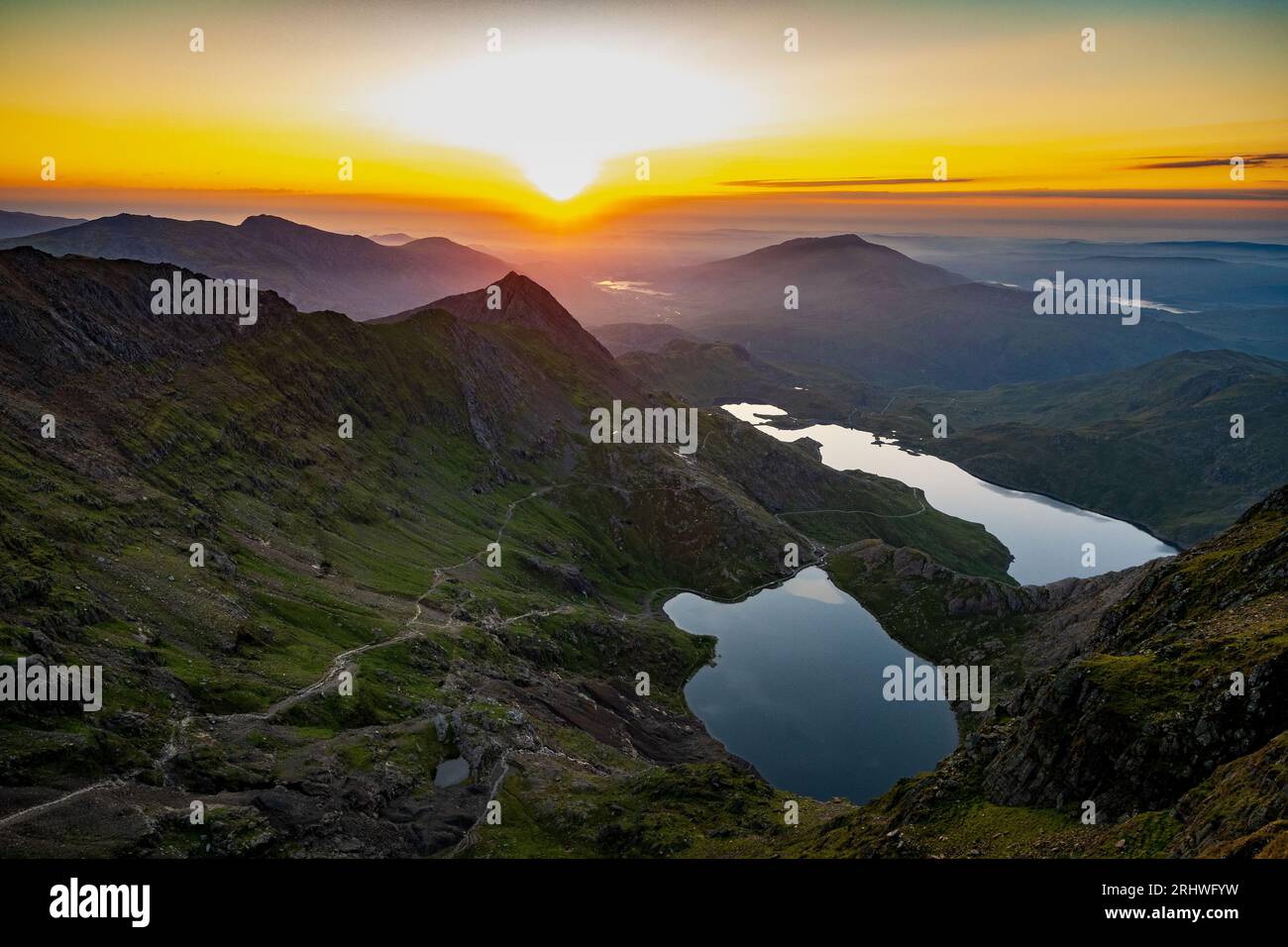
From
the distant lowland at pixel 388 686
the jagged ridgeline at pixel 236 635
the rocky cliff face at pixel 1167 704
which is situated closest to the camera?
the rocky cliff face at pixel 1167 704

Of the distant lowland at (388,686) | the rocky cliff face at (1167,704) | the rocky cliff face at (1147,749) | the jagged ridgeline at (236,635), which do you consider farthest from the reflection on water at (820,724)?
the rocky cliff face at (1167,704)

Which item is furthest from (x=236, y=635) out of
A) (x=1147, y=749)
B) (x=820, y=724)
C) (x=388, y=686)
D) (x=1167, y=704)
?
(x=820, y=724)

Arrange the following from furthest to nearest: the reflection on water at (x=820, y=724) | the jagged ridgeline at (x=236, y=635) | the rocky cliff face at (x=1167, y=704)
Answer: the reflection on water at (x=820, y=724), the jagged ridgeline at (x=236, y=635), the rocky cliff face at (x=1167, y=704)

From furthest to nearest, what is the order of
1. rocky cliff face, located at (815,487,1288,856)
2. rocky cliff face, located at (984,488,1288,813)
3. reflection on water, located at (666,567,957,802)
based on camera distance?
reflection on water, located at (666,567,957,802)
rocky cliff face, located at (984,488,1288,813)
rocky cliff face, located at (815,487,1288,856)

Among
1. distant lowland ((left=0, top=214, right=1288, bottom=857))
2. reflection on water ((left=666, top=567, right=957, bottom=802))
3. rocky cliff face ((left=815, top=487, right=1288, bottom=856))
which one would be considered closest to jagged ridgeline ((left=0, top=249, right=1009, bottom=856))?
distant lowland ((left=0, top=214, right=1288, bottom=857))

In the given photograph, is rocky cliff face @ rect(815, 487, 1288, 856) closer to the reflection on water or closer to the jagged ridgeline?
the jagged ridgeline

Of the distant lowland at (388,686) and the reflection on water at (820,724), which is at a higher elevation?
the distant lowland at (388,686)

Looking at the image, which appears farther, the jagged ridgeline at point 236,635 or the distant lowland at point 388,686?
the jagged ridgeline at point 236,635

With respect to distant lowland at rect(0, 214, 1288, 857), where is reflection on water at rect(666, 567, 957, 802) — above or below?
below

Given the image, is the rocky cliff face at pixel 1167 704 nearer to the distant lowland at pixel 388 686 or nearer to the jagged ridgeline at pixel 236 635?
the distant lowland at pixel 388 686

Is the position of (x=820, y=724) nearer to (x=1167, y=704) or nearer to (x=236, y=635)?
(x=1167, y=704)
